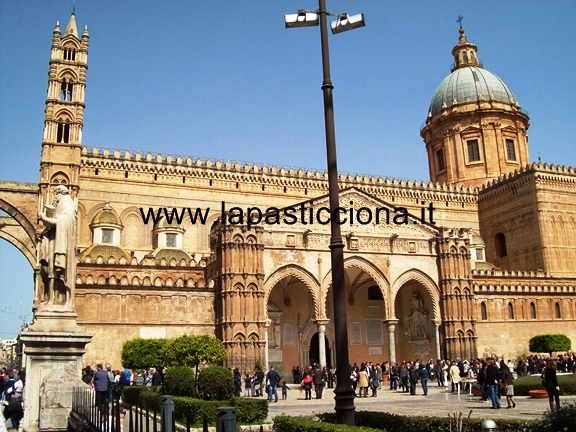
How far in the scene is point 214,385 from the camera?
A: 1700 cm

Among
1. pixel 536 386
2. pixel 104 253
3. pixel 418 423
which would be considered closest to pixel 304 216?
pixel 104 253

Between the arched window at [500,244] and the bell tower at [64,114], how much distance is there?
34.1 metres

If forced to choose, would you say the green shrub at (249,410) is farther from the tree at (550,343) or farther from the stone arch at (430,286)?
the tree at (550,343)

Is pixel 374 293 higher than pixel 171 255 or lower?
lower

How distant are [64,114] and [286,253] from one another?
18.3m

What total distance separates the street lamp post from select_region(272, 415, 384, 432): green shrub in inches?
8.7

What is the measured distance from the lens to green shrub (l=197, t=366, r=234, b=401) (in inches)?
669

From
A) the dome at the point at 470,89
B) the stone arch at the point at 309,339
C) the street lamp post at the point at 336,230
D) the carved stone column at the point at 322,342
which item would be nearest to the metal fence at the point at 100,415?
the street lamp post at the point at 336,230

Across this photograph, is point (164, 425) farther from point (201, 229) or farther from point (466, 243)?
point (201, 229)

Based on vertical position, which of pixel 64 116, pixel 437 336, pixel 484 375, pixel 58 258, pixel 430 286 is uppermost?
pixel 64 116

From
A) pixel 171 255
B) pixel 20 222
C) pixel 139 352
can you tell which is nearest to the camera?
pixel 139 352

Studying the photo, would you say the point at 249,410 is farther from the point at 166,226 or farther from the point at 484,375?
the point at 166,226

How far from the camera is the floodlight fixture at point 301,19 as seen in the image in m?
10.0

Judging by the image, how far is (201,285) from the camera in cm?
3397
